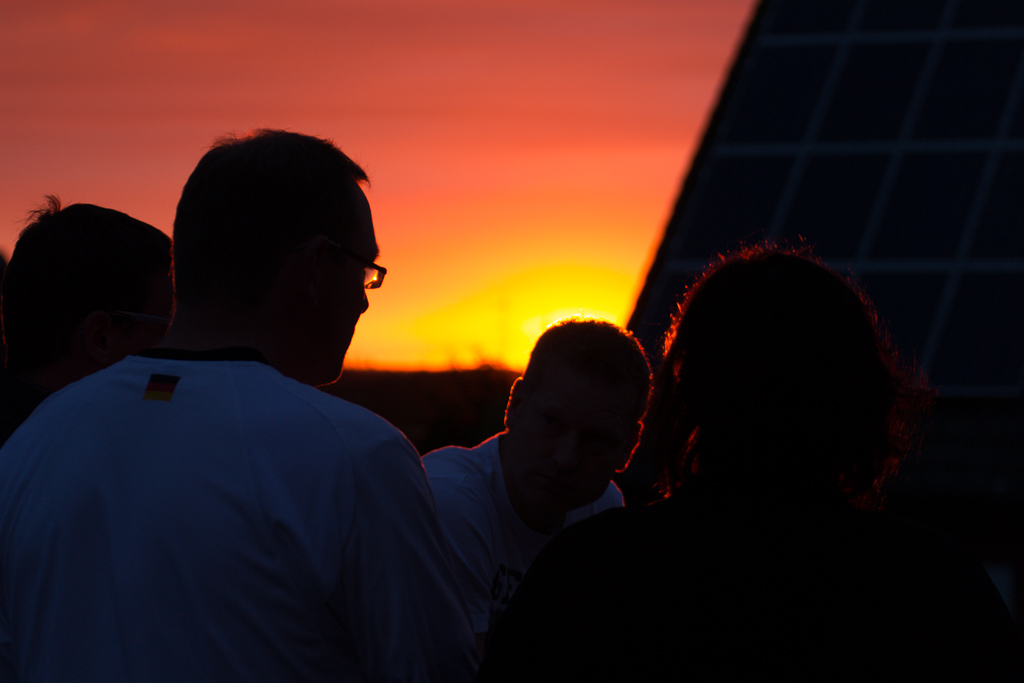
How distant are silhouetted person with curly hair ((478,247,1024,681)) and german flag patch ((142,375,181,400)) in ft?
2.47

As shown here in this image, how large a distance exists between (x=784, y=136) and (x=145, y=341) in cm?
929

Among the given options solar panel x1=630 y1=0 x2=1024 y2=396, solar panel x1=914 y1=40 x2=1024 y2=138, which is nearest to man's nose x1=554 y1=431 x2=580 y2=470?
solar panel x1=630 y1=0 x2=1024 y2=396

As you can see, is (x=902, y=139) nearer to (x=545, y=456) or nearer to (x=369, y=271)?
(x=545, y=456)

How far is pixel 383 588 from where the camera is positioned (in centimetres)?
177

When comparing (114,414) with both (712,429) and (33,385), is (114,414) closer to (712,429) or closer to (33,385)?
(712,429)

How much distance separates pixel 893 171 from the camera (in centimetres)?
1054

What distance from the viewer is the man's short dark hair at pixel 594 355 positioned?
380 cm

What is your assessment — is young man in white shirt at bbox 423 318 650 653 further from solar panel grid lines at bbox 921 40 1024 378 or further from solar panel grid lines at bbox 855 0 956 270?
solar panel grid lines at bbox 855 0 956 270

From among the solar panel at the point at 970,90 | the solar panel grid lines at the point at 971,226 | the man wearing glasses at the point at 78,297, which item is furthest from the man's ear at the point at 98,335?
the solar panel at the point at 970,90

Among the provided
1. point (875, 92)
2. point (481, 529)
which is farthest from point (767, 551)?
point (875, 92)

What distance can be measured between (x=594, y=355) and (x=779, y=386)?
201 centimetres

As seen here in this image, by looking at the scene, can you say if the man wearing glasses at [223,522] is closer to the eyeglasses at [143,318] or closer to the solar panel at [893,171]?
the eyeglasses at [143,318]

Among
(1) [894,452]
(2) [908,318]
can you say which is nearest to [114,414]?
(1) [894,452]

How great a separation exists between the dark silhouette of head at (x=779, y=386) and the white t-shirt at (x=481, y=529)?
4.83 feet
